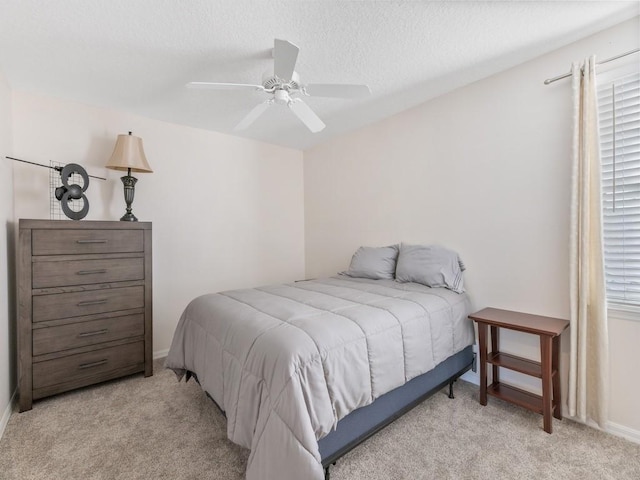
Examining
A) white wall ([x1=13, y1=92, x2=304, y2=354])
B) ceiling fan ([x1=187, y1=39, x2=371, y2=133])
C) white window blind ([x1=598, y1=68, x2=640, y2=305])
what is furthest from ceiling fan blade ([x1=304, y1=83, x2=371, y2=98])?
white wall ([x1=13, y1=92, x2=304, y2=354])

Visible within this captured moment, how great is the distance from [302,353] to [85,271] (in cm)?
204

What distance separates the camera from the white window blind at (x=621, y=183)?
178 centimetres

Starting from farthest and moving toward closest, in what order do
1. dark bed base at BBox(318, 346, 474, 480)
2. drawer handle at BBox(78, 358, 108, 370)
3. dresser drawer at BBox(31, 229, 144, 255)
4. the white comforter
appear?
drawer handle at BBox(78, 358, 108, 370), dresser drawer at BBox(31, 229, 144, 255), dark bed base at BBox(318, 346, 474, 480), the white comforter

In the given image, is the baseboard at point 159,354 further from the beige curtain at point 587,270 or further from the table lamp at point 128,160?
the beige curtain at point 587,270

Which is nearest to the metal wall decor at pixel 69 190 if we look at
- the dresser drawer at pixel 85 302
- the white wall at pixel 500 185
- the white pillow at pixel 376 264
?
the dresser drawer at pixel 85 302

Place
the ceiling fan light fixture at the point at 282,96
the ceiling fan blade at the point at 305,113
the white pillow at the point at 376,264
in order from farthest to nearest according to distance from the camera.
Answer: the white pillow at the point at 376,264 → the ceiling fan blade at the point at 305,113 → the ceiling fan light fixture at the point at 282,96

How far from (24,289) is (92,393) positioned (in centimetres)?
93

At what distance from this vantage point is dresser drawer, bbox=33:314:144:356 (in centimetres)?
218

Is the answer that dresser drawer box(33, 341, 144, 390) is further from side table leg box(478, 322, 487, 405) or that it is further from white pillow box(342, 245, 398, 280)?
side table leg box(478, 322, 487, 405)

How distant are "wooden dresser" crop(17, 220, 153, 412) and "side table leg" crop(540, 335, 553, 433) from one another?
2.94 metres

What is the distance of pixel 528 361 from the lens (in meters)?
2.13

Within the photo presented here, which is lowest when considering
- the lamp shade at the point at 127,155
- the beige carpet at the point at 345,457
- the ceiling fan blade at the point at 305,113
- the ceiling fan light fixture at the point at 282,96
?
the beige carpet at the point at 345,457

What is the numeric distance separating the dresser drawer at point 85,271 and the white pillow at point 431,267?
2.29 m

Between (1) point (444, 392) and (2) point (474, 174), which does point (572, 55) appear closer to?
(2) point (474, 174)
